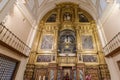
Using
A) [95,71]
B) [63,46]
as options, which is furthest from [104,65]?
[63,46]

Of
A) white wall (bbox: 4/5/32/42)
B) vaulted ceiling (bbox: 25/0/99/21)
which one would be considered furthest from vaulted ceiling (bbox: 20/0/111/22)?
white wall (bbox: 4/5/32/42)

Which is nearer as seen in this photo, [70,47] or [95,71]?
[95,71]

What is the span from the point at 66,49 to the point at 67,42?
31.0 inches

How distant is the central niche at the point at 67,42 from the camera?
32.5 ft

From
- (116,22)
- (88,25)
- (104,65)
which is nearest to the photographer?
(116,22)

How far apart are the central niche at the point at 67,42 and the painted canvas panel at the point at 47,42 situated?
94 centimetres

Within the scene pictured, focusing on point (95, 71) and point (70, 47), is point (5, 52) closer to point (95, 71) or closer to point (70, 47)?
point (70, 47)

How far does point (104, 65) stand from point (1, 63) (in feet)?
24.7

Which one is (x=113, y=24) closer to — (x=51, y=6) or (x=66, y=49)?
(x=66, y=49)

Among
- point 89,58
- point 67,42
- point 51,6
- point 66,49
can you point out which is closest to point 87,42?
point 89,58

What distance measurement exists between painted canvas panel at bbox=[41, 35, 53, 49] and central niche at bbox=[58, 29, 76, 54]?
0.94m

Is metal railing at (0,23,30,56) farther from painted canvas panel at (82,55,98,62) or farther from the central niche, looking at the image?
painted canvas panel at (82,55,98,62)

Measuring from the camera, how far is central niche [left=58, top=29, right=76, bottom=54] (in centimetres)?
991

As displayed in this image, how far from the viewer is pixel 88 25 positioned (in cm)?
1103
